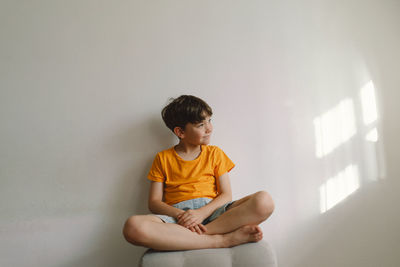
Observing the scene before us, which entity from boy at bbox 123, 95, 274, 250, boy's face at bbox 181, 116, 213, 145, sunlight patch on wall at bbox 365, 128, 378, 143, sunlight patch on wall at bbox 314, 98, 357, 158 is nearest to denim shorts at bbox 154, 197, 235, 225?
boy at bbox 123, 95, 274, 250

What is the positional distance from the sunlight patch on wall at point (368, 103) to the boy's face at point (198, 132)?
804 millimetres

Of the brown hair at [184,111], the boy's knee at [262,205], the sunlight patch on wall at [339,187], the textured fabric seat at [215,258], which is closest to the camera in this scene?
the textured fabric seat at [215,258]

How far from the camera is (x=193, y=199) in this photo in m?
1.15

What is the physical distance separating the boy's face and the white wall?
0.34 ft

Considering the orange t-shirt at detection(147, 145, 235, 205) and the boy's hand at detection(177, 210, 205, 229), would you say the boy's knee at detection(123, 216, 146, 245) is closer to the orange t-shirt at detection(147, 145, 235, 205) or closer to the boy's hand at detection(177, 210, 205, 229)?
the boy's hand at detection(177, 210, 205, 229)

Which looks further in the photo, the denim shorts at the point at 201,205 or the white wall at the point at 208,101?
the white wall at the point at 208,101

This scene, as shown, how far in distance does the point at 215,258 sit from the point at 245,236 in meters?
0.14

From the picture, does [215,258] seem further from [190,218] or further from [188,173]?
[188,173]

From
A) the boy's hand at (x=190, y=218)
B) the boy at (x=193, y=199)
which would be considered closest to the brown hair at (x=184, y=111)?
the boy at (x=193, y=199)

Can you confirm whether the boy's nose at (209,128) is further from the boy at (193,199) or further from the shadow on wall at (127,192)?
the shadow on wall at (127,192)

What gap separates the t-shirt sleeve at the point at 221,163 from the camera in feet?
4.04

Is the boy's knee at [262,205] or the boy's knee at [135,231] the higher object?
the boy's knee at [262,205]

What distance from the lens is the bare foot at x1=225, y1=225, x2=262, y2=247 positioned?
936 millimetres

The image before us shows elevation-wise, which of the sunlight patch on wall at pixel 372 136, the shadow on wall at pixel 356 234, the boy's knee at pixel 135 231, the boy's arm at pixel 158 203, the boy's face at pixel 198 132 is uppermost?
the boy's face at pixel 198 132
